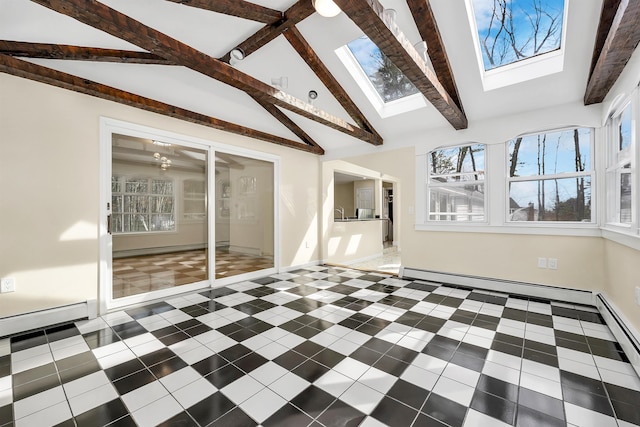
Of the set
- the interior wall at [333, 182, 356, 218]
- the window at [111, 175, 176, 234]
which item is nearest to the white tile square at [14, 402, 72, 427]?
the window at [111, 175, 176, 234]

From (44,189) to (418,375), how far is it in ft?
12.2

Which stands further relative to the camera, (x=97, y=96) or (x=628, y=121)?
(x=97, y=96)

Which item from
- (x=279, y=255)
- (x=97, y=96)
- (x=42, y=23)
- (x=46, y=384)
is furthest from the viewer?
(x=279, y=255)

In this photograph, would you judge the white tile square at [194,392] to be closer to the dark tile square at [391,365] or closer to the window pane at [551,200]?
the dark tile square at [391,365]

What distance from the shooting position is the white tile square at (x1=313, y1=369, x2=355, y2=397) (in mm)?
1783

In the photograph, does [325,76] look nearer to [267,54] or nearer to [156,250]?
[267,54]

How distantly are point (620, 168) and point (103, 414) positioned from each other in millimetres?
4606

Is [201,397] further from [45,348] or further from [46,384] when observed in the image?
[45,348]

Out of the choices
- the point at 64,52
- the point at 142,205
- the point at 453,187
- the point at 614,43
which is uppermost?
the point at 64,52

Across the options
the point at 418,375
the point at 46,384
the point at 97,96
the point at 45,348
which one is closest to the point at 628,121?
the point at 418,375

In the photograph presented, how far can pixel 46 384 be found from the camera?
6.09 feet

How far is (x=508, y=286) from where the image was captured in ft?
12.5

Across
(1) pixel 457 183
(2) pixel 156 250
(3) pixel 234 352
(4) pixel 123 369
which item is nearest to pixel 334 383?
(3) pixel 234 352

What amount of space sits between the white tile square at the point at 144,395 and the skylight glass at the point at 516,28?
4.09 metres
